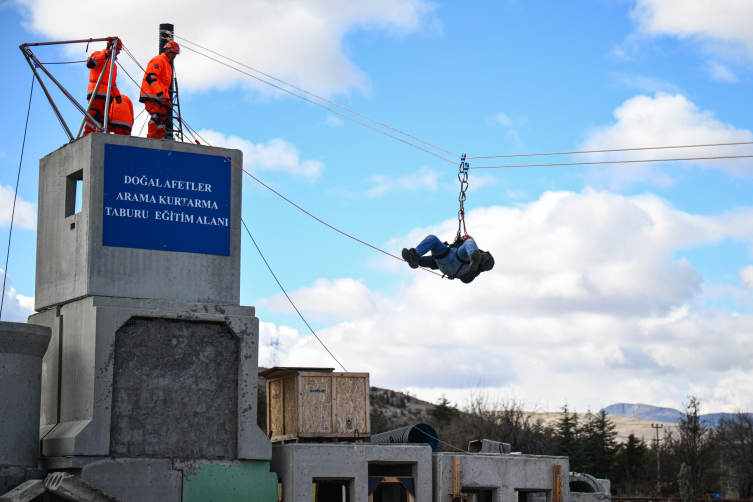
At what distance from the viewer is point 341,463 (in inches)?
717

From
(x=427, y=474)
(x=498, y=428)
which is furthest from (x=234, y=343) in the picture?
(x=498, y=428)

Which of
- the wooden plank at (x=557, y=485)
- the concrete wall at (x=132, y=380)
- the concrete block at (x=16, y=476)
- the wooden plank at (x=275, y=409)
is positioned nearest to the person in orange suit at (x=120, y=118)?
the concrete wall at (x=132, y=380)

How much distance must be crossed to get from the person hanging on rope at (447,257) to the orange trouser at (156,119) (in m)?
5.89

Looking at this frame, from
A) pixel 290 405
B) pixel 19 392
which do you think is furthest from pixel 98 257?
pixel 290 405

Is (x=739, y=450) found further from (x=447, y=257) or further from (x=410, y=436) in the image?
(x=447, y=257)

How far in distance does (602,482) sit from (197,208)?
18.3m

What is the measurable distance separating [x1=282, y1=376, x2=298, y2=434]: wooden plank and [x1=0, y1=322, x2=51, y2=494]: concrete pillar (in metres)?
5.69

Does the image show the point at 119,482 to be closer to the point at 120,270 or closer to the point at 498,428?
the point at 120,270

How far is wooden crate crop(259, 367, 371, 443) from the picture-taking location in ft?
62.8

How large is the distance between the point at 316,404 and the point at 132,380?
493cm

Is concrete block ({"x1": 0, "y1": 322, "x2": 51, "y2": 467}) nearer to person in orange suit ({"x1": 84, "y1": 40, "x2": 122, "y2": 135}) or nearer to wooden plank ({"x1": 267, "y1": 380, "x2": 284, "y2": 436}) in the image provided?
person in orange suit ({"x1": 84, "y1": 40, "x2": 122, "y2": 135})

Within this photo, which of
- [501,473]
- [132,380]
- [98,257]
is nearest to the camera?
[132,380]

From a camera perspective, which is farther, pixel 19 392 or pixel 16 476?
pixel 19 392

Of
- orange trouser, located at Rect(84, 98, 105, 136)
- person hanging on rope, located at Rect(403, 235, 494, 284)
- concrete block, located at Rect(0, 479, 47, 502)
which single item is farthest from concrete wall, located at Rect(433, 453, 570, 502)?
orange trouser, located at Rect(84, 98, 105, 136)
